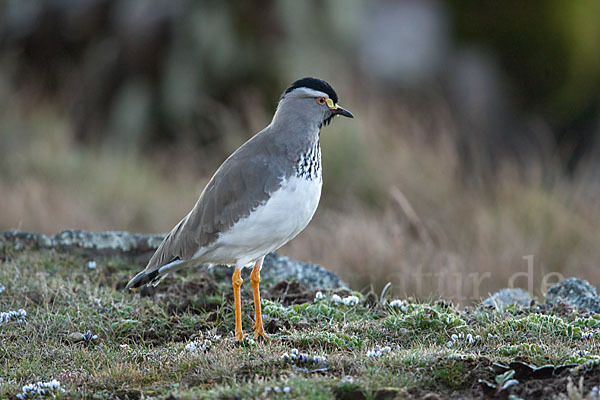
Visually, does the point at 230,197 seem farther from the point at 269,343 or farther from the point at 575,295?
the point at 575,295

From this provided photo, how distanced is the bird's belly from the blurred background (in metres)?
3.08

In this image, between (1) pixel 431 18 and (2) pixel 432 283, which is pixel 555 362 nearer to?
(2) pixel 432 283

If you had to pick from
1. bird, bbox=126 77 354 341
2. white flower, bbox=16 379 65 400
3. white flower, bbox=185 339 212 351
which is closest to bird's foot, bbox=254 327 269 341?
bird, bbox=126 77 354 341

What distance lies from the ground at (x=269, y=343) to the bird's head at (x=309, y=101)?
1282 millimetres

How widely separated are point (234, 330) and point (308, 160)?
4.15 feet

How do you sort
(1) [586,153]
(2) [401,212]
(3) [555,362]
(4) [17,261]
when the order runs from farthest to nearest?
(1) [586,153] → (2) [401,212] → (4) [17,261] → (3) [555,362]

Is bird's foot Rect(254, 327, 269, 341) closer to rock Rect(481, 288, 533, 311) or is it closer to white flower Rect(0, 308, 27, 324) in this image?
white flower Rect(0, 308, 27, 324)

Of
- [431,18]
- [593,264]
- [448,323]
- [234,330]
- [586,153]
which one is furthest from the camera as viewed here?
[431,18]

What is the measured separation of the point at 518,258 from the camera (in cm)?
769

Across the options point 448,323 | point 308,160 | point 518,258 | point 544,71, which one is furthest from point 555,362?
point 544,71

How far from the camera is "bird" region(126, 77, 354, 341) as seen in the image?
4.79 meters

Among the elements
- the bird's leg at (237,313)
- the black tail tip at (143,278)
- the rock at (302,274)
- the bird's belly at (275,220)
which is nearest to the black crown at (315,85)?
the bird's belly at (275,220)

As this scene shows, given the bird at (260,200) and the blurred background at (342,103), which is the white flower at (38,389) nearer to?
the bird at (260,200)

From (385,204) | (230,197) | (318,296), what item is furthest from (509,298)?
(385,204)
